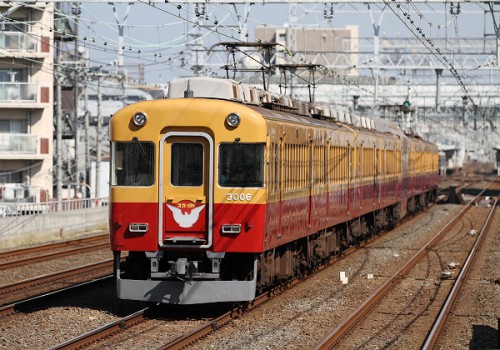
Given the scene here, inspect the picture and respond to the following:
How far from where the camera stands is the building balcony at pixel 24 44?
116 feet

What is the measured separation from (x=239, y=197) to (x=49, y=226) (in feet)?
49.6

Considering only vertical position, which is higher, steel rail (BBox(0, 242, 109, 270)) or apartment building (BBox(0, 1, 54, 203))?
apartment building (BBox(0, 1, 54, 203))

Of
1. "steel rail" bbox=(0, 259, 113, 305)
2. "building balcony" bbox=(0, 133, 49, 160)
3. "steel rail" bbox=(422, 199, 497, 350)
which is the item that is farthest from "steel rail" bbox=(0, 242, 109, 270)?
"building balcony" bbox=(0, 133, 49, 160)

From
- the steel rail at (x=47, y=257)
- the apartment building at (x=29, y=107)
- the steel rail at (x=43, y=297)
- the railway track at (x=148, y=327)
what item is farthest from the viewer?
the apartment building at (x=29, y=107)

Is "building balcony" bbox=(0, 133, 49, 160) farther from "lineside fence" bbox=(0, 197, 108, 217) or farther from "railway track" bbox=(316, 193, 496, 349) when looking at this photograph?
"railway track" bbox=(316, 193, 496, 349)

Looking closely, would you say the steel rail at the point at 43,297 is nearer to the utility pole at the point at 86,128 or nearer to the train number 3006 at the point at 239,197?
the train number 3006 at the point at 239,197

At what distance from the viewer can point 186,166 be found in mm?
12586

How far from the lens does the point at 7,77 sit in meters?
35.8

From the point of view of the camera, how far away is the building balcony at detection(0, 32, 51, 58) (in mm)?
35312

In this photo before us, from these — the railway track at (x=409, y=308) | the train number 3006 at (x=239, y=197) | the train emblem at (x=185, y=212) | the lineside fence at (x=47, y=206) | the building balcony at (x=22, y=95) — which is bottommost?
the railway track at (x=409, y=308)

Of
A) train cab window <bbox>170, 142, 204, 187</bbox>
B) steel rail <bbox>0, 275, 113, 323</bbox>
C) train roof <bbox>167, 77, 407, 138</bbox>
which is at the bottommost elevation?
steel rail <bbox>0, 275, 113, 323</bbox>

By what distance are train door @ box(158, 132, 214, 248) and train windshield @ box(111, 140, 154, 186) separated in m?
0.18

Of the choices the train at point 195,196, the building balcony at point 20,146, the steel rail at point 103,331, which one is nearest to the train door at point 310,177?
the train at point 195,196

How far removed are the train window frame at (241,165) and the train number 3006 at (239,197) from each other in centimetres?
11
